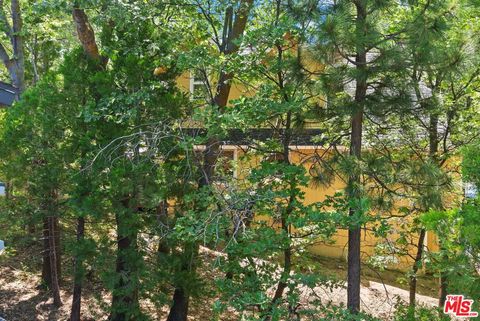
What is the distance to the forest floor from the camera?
8.71 metres

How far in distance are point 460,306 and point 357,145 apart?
8.56 feet

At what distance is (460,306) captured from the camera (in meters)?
4.72

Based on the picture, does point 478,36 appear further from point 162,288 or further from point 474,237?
point 162,288

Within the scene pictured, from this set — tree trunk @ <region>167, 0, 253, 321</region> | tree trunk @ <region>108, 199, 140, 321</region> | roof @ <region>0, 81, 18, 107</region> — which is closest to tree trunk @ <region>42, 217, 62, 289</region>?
tree trunk @ <region>108, 199, 140, 321</region>

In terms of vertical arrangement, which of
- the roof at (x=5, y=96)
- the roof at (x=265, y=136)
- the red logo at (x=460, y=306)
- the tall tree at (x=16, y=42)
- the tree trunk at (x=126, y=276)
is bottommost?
the tree trunk at (x=126, y=276)

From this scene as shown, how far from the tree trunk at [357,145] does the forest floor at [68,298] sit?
1282 millimetres

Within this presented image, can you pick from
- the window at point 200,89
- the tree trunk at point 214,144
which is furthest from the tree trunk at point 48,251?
the window at point 200,89

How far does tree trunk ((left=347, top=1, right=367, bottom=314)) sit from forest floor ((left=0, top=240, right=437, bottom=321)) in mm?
1282

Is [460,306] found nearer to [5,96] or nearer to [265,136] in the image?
[265,136]

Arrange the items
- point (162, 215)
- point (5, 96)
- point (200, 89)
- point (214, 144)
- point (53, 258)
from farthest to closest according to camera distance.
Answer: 1. point (53, 258)
2. point (200, 89)
3. point (162, 215)
4. point (214, 144)
5. point (5, 96)

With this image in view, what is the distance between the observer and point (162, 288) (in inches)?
298

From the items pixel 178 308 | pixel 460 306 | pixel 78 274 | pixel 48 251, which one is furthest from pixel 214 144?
pixel 48 251

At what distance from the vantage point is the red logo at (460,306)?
458cm

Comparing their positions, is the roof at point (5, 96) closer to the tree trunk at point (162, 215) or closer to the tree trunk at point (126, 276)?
the tree trunk at point (126, 276)
